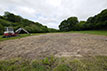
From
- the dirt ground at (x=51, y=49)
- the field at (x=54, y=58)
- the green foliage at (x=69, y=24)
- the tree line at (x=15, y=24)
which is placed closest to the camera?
the field at (x=54, y=58)

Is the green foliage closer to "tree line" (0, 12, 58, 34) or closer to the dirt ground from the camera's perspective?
"tree line" (0, 12, 58, 34)

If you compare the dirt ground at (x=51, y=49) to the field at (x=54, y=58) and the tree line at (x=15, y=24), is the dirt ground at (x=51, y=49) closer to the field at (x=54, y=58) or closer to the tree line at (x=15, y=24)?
the field at (x=54, y=58)

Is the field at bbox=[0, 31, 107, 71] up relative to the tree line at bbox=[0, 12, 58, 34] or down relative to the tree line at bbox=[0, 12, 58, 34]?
down

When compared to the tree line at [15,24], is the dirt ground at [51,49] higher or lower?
lower

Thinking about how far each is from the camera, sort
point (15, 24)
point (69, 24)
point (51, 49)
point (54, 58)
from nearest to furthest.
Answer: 1. point (54, 58)
2. point (51, 49)
3. point (15, 24)
4. point (69, 24)

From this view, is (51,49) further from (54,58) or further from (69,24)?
(69,24)

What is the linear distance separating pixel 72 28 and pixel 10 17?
3911 cm

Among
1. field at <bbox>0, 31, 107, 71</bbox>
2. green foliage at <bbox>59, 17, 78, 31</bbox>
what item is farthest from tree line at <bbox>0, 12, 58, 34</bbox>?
field at <bbox>0, 31, 107, 71</bbox>

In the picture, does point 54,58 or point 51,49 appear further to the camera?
point 51,49

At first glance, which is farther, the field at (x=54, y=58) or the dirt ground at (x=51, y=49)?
the dirt ground at (x=51, y=49)

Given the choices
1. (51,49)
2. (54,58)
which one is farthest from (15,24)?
(54,58)

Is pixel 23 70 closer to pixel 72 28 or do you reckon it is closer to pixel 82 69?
pixel 82 69

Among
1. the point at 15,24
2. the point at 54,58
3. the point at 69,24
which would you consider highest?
the point at 69,24

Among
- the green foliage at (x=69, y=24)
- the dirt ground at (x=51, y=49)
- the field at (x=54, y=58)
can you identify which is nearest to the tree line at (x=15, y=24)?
the green foliage at (x=69, y=24)
